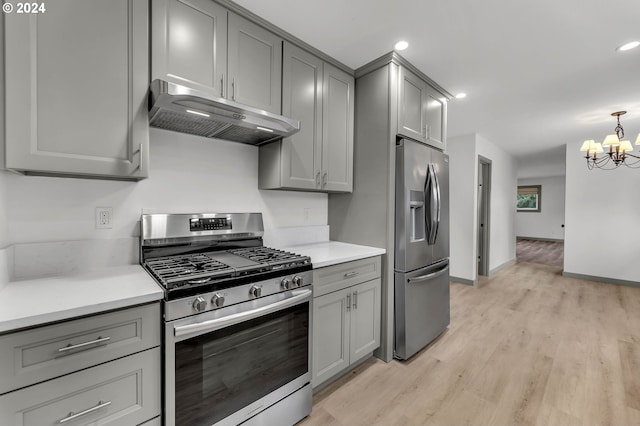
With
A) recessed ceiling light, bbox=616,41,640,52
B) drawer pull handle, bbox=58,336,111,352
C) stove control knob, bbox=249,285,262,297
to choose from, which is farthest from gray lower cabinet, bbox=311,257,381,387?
recessed ceiling light, bbox=616,41,640,52

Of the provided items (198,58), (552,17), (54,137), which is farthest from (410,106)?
(54,137)

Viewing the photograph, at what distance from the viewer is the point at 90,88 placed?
1245 mm

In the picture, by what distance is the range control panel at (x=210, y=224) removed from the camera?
178 centimetres

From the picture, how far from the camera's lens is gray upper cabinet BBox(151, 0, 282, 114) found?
1.44 m

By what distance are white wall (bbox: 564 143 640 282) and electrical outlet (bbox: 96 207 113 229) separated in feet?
22.1

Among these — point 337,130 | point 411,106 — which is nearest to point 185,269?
point 337,130

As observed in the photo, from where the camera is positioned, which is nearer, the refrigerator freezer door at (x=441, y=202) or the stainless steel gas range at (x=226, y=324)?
the stainless steel gas range at (x=226, y=324)

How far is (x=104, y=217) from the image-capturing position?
1549mm

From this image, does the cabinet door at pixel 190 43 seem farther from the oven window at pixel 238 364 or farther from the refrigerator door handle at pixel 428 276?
the refrigerator door handle at pixel 428 276

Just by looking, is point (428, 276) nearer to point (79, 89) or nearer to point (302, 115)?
point (302, 115)

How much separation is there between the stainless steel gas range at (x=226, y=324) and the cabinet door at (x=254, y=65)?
2.67 feet

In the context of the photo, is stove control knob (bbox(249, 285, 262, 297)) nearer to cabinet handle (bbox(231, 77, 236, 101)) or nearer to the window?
cabinet handle (bbox(231, 77, 236, 101))

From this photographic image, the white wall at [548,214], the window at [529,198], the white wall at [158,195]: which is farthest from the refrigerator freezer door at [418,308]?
the window at [529,198]

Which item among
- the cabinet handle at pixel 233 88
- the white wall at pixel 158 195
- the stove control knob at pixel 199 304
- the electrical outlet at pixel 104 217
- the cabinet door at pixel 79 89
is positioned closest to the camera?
the cabinet door at pixel 79 89
